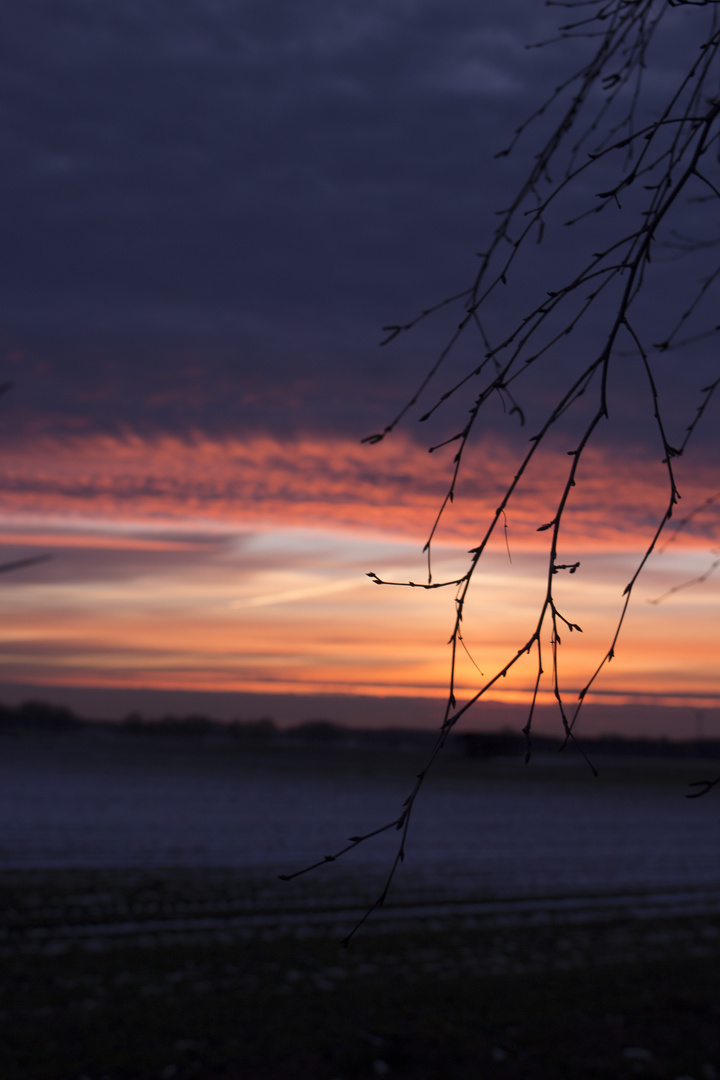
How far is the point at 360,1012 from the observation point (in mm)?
8391

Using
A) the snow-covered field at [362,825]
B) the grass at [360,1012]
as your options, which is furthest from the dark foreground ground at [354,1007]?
the snow-covered field at [362,825]

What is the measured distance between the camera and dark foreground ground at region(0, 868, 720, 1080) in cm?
721

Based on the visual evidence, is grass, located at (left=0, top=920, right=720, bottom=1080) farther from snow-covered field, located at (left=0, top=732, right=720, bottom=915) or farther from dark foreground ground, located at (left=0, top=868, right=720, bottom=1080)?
snow-covered field, located at (left=0, top=732, right=720, bottom=915)

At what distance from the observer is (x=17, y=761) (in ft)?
157

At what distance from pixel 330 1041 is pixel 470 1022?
133cm

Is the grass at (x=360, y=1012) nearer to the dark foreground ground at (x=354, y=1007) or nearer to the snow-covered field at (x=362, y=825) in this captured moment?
the dark foreground ground at (x=354, y=1007)

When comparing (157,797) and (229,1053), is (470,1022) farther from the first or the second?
(157,797)

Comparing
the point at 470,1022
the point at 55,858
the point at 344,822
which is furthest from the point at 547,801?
the point at 470,1022

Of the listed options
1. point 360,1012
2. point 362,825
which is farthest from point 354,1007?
point 362,825

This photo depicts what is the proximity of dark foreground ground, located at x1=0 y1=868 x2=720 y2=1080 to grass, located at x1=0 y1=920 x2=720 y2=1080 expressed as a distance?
0.02 m

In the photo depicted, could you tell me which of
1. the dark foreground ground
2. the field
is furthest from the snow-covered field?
the dark foreground ground

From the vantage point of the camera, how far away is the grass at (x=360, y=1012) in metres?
7.19

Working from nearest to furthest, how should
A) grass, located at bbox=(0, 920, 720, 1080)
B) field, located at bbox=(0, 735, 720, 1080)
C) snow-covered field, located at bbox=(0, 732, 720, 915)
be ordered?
grass, located at bbox=(0, 920, 720, 1080) → field, located at bbox=(0, 735, 720, 1080) → snow-covered field, located at bbox=(0, 732, 720, 915)

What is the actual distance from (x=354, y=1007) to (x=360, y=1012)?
0.15 meters
